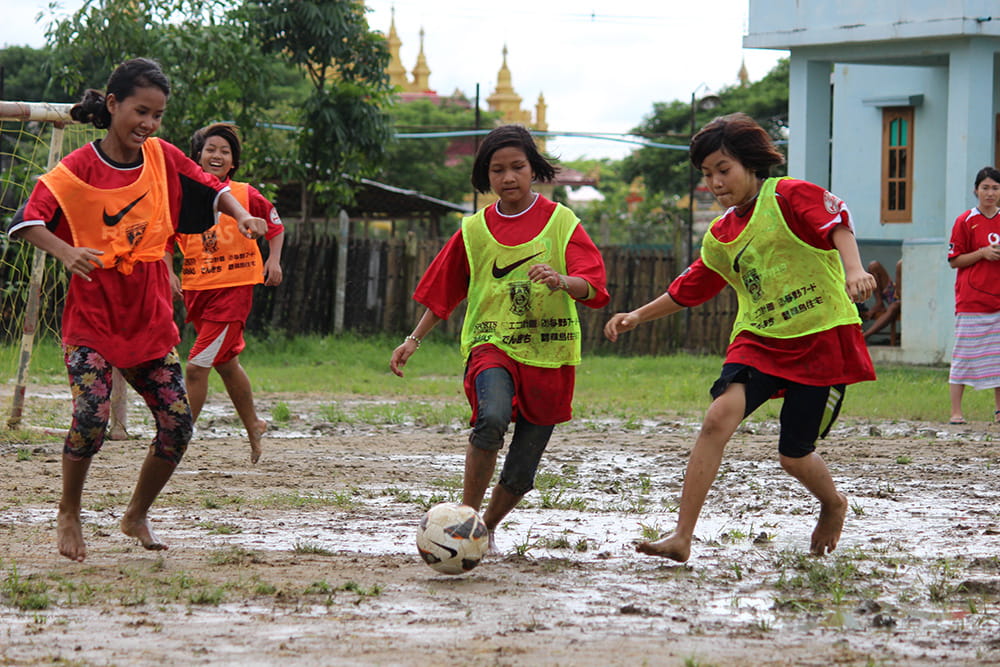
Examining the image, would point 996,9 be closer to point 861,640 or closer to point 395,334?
point 395,334

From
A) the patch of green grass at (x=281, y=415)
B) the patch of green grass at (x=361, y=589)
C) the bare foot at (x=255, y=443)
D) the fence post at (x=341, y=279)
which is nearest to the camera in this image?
the patch of green grass at (x=361, y=589)

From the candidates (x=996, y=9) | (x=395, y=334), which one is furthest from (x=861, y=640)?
(x=395, y=334)

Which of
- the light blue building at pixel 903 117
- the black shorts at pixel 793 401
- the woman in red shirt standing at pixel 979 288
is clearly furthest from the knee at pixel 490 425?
the light blue building at pixel 903 117

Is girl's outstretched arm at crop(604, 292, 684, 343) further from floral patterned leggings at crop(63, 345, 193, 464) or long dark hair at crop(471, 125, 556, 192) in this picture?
floral patterned leggings at crop(63, 345, 193, 464)

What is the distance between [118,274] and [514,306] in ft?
4.83

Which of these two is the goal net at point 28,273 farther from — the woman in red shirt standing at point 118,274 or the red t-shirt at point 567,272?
the red t-shirt at point 567,272

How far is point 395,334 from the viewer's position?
20.5m

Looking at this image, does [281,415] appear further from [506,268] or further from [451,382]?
[506,268]

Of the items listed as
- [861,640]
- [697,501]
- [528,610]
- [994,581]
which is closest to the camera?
[861,640]

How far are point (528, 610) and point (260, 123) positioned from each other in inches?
646

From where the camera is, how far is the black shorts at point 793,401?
5.29m

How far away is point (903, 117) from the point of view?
805 inches

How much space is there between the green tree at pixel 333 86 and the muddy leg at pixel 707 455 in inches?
584

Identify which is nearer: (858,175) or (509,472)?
(509,472)
